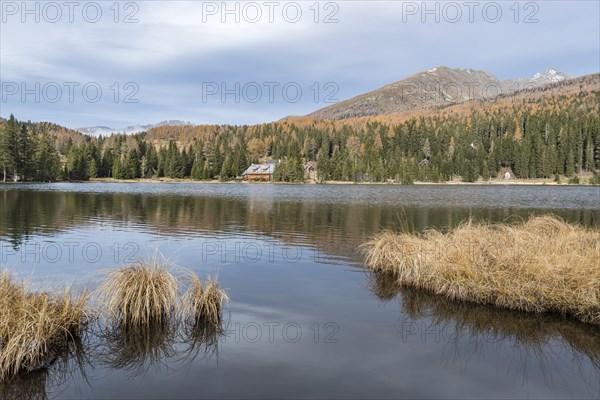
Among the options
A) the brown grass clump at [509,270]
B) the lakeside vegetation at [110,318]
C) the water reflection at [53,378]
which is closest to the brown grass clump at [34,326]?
Answer: the lakeside vegetation at [110,318]

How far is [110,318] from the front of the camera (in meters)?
11.1

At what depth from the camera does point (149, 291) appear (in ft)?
37.1

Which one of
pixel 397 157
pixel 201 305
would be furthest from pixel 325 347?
pixel 397 157

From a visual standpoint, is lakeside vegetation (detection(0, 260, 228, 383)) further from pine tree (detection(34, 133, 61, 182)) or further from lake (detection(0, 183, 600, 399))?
pine tree (detection(34, 133, 61, 182))

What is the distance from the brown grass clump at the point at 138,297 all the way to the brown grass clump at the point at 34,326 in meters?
0.72

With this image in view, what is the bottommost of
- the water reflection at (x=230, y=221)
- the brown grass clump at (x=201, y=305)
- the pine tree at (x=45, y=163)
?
the brown grass clump at (x=201, y=305)

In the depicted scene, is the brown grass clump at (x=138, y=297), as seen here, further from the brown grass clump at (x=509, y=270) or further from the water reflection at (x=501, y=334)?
the brown grass clump at (x=509, y=270)

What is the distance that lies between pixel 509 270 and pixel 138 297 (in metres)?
10.9

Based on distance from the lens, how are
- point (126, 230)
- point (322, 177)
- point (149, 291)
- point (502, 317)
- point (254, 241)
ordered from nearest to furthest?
point (149, 291)
point (502, 317)
point (254, 241)
point (126, 230)
point (322, 177)

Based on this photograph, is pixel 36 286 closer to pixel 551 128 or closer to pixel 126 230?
pixel 126 230

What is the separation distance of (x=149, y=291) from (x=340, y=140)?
186 m

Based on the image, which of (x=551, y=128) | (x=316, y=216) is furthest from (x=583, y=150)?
(x=316, y=216)

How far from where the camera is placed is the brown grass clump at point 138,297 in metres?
11.1

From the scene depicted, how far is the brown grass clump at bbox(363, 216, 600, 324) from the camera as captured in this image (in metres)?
12.5
